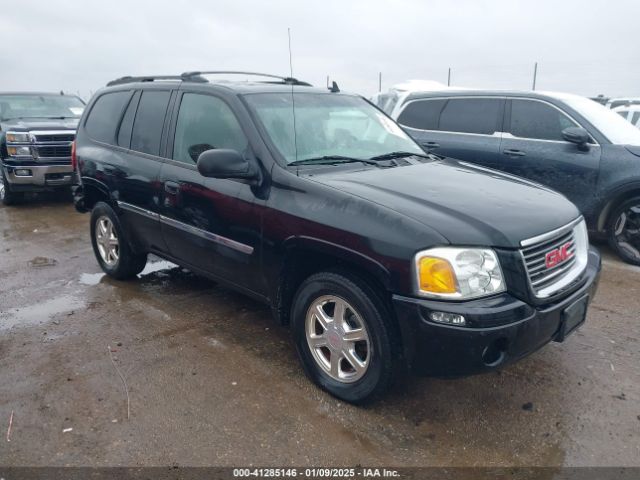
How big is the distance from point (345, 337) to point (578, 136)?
4073 millimetres

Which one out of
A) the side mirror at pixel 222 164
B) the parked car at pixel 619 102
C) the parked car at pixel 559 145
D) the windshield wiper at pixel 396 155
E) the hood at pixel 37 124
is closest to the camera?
the side mirror at pixel 222 164

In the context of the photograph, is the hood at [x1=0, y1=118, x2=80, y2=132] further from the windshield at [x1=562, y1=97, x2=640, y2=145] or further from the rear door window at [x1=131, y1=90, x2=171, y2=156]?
the windshield at [x1=562, y1=97, x2=640, y2=145]

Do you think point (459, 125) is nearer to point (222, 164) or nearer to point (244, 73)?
point (244, 73)

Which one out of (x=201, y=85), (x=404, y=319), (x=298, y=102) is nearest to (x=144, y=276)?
(x=201, y=85)

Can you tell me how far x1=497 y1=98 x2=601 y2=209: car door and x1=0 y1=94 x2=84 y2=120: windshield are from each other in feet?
25.7

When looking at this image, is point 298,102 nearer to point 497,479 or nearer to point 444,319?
point 444,319

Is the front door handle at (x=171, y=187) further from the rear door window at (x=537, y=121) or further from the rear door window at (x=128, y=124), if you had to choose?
the rear door window at (x=537, y=121)

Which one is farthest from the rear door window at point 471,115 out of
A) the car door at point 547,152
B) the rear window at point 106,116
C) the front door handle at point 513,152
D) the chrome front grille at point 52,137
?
the chrome front grille at point 52,137

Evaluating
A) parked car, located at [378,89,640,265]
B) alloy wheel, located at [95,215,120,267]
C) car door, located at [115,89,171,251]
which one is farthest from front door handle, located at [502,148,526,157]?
alloy wheel, located at [95,215,120,267]

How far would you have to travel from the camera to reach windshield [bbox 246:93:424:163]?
11.3ft

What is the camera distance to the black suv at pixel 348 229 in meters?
2.52

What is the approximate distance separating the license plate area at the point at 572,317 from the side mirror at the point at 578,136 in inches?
126

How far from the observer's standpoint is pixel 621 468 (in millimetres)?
2486

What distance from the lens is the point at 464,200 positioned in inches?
113
